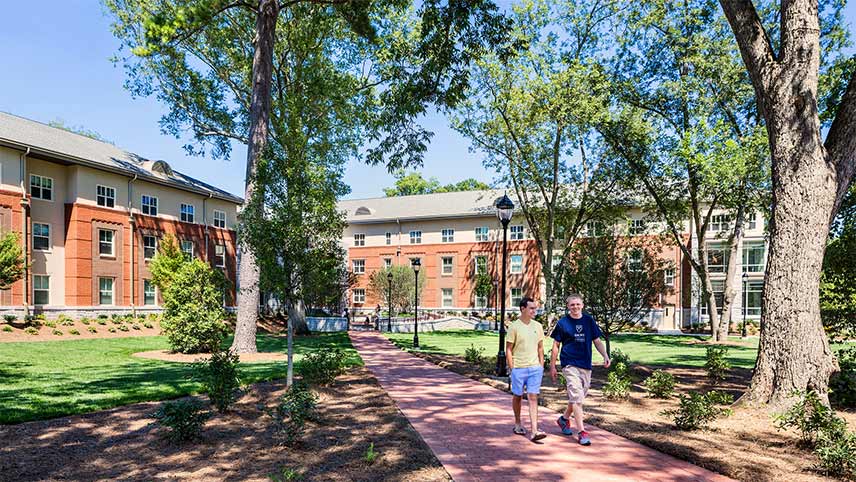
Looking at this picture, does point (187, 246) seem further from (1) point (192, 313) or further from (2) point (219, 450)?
(2) point (219, 450)

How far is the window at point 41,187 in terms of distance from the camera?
2711 centimetres

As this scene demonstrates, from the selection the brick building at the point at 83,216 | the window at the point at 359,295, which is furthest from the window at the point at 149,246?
the window at the point at 359,295

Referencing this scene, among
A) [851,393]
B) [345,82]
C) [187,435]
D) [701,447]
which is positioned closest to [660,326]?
[345,82]

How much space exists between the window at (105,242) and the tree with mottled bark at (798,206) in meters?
32.6

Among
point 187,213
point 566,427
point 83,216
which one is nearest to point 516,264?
point 187,213

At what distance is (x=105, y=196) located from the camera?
3056 centimetres

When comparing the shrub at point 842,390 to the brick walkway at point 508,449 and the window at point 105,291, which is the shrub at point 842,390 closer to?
the brick walkway at point 508,449

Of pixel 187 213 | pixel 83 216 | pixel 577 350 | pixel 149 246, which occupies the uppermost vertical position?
pixel 187 213

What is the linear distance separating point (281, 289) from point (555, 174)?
19947 millimetres

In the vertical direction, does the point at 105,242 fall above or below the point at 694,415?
above

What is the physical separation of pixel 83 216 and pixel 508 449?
30.6 metres

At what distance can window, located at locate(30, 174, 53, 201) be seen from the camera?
27.1m

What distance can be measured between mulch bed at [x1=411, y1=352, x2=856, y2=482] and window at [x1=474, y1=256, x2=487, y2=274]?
120 ft

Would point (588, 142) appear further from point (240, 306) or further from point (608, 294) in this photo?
point (240, 306)
